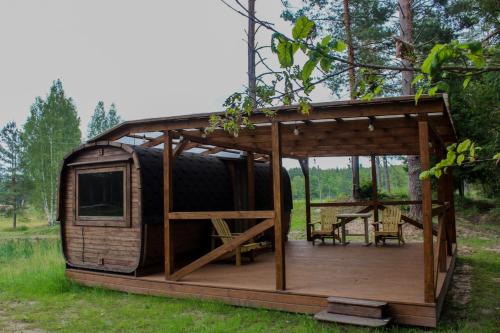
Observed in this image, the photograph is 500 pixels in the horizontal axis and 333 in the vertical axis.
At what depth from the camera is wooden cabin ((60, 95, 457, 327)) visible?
493cm

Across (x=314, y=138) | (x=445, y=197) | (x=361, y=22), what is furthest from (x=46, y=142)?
(x=445, y=197)

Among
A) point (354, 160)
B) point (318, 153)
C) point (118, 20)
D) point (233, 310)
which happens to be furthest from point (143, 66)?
point (233, 310)

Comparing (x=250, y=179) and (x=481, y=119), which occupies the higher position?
(x=481, y=119)

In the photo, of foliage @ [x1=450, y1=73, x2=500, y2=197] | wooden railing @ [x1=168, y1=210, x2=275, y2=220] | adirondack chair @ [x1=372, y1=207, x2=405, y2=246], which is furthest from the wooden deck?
foliage @ [x1=450, y1=73, x2=500, y2=197]

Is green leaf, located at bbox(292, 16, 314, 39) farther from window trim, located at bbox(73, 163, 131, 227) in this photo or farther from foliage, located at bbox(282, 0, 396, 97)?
foliage, located at bbox(282, 0, 396, 97)

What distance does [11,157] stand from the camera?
1267 inches

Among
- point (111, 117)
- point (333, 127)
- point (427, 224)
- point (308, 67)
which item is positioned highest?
point (111, 117)

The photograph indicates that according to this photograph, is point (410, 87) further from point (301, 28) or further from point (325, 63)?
point (301, 28)

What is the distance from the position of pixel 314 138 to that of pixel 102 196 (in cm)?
365

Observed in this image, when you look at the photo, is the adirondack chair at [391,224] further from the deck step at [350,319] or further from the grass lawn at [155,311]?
the deck step at [350,319]

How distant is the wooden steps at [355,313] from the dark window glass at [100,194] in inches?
143

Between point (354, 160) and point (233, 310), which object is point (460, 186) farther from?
point (233, 310)

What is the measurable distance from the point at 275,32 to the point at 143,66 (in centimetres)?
6689

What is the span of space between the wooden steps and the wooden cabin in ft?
0.04
